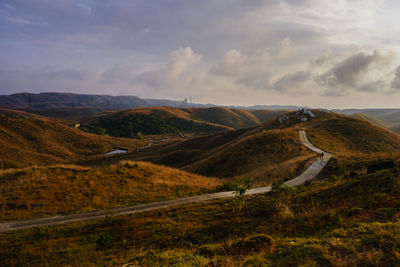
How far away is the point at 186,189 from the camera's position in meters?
22.9

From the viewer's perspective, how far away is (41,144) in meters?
73.2

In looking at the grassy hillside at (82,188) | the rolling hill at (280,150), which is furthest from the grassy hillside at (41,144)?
the grassy hillside at (82,188)

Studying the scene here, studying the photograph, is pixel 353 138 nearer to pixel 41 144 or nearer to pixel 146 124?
pixel 41 144

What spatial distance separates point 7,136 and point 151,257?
86.1 meters

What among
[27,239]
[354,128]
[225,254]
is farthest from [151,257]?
[354,128]

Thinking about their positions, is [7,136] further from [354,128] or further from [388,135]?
[388,135]

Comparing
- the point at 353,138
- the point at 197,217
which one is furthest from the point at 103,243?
the point at 353,138

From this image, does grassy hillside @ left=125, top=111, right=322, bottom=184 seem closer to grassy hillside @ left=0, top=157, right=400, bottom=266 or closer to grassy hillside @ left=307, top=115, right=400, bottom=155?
grassy hillside @ left=307, top=115, right=400, bottom=155

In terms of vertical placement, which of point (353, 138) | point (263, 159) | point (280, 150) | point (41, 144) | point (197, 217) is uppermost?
point (353, 138)

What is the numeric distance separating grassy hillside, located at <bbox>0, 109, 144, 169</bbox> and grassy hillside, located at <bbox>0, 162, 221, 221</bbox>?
43.5 meters

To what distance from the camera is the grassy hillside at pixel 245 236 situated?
650cm

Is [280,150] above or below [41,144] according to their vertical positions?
above

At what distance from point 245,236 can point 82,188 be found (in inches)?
710

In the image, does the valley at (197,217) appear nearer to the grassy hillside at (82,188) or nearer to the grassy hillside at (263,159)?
the grassy hillside at (82,188)
